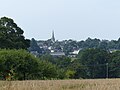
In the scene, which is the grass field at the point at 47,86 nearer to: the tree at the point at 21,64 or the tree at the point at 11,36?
the tree at the point at 21,64


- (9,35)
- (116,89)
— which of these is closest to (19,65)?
(9,35)

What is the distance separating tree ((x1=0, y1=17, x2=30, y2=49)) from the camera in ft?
191

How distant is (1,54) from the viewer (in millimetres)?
42906

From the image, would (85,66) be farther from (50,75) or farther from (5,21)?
(50,75)

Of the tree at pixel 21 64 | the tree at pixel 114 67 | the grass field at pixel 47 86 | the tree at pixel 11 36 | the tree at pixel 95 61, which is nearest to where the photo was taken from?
the grass field at pixel 47 86

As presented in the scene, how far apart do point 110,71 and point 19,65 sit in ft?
128

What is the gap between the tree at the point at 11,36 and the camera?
191 ft

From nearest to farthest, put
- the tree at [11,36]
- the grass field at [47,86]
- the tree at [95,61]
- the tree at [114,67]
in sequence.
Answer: the grass field at [47,86] < the tree at [11,36] < the tree at [114,67] < the tree at [95,61]

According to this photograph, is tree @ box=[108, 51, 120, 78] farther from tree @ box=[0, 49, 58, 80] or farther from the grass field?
the grass field

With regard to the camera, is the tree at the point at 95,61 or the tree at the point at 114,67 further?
the tree at the point at 95,61

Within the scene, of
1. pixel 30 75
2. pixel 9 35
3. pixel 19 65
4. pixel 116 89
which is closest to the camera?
pixel 116 89

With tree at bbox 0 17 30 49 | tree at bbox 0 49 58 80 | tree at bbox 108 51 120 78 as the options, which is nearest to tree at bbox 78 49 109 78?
tree at bbox 108 51 120 78

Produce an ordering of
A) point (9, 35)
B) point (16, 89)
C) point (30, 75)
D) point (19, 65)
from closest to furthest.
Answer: point (16, 89) < point (19, 65) < point (30, 75) < point (9, 35)

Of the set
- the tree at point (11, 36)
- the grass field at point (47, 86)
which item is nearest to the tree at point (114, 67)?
the tree at point (11, 36)
